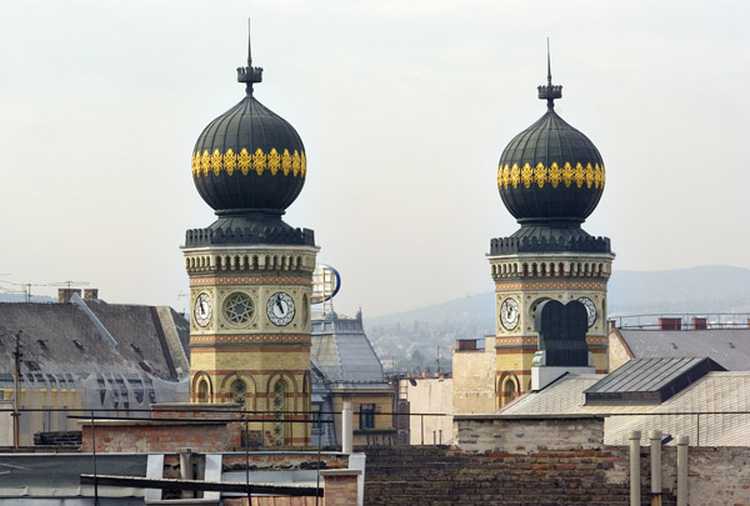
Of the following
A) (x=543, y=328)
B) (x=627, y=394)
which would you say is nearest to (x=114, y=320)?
(x=543, y=328)

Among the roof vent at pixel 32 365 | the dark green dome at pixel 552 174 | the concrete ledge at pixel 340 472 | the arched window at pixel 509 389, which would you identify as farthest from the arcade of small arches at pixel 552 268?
the concrete ledge at pixel 340 472

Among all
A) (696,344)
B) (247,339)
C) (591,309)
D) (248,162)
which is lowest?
(247,339)

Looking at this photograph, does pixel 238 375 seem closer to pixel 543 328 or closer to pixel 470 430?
pixel 543 328

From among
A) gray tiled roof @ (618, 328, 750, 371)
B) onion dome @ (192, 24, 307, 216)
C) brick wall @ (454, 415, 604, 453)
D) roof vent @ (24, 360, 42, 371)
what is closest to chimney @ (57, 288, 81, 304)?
roof vent @ (24, 360, 42, 371)

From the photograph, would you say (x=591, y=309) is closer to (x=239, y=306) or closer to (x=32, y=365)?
(x=239, y=306)

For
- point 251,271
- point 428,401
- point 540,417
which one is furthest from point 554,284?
point 540,417

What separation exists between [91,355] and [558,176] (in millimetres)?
26000

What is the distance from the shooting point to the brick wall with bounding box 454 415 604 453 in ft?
119

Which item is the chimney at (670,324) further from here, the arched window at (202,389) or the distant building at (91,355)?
the arched window at (202,389)

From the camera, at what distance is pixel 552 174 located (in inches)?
3081

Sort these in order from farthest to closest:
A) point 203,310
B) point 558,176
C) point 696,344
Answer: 1. point 696,344
2. point 558,176
3. point 203,310

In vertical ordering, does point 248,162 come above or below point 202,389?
above

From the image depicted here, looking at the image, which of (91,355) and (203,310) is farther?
(91,355)

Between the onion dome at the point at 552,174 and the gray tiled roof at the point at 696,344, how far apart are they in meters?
21.2
